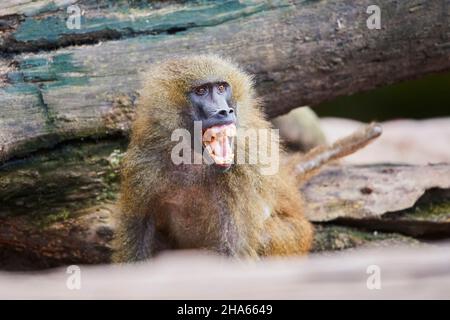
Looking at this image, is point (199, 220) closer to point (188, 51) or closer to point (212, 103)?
point (212, 103)

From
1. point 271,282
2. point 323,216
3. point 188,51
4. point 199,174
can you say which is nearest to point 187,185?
point 199,174

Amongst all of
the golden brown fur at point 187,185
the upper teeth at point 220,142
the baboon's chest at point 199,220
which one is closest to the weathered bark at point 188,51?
the golden brown fur at point 187,185

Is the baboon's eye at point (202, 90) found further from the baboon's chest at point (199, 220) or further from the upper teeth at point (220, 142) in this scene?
the baboon's chest at point (199, 220)

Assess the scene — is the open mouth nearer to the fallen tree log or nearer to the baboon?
the baboon

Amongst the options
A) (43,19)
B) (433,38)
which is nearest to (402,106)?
(433,38)

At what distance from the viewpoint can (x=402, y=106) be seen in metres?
11.4

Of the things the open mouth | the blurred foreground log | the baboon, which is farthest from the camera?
the baboon

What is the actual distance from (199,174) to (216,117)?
0.49 meters

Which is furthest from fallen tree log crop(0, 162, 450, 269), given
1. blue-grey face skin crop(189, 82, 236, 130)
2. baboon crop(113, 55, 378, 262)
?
blue-grey face skin crop(189, 82, 236, 130)

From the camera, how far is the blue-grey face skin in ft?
15.1

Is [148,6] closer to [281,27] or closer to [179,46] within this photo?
[179,46]

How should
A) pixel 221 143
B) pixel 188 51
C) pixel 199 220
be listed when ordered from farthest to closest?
pixel 188 51
pixel 199 220
pixel 221 143

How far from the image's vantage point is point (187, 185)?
196 inches

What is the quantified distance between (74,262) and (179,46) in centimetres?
178
